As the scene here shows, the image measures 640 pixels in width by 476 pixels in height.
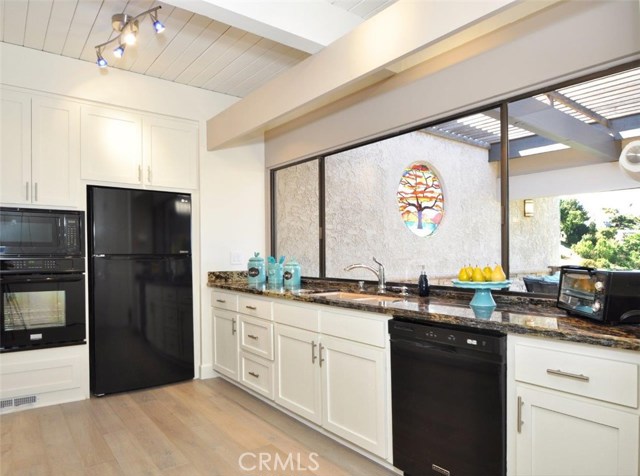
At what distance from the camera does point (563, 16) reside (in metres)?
1.97

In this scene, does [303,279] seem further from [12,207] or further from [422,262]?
[12,207]

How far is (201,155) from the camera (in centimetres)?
399

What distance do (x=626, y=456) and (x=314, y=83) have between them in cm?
242

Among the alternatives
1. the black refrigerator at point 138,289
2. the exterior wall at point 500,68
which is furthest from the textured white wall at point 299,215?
the black refrigerator at point 138,289

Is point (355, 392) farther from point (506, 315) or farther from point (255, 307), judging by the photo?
point (255, 307)

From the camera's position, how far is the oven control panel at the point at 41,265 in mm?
3053

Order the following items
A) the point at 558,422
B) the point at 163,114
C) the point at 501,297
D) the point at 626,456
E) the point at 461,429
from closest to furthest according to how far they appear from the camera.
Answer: the point at 626,456 < the point at 558,422 < the point at 461,429 < the point at 501,297 < the point at 163,114

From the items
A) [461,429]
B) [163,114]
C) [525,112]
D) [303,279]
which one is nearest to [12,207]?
[163,114]

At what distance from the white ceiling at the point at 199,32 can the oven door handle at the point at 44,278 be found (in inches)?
67.4

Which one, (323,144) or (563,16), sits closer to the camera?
(563,16)

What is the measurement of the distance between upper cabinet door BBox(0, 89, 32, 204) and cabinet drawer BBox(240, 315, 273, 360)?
186 centimetres

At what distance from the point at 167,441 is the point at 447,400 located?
1.74 m

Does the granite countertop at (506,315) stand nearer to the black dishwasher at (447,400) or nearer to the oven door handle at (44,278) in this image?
the black dishwasher at (447,400)

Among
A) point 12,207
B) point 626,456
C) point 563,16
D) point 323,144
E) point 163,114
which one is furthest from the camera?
point 163,114
